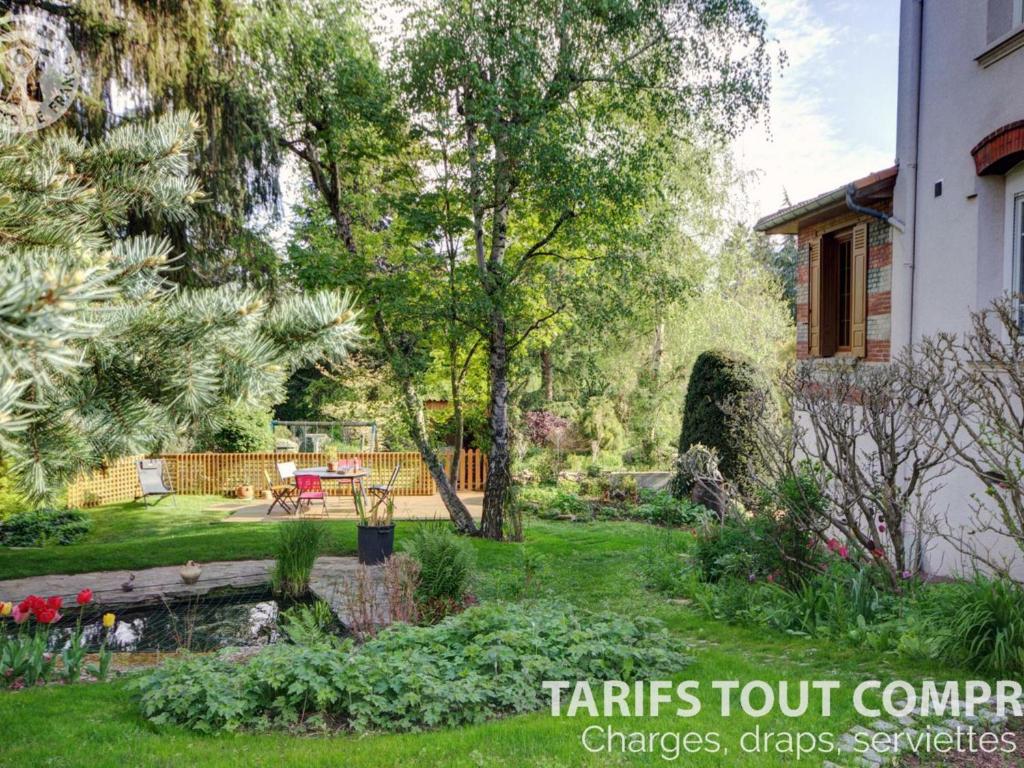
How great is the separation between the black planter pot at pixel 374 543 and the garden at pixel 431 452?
1.4 inches

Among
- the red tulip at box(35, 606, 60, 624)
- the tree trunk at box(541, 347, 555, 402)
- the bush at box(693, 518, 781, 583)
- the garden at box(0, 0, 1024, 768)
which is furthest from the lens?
the tree trunk at box(541, 347, 555, 402)

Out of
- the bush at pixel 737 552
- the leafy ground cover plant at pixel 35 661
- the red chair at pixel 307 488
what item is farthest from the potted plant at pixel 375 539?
the red chair at pixel 307 488

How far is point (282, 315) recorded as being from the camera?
4.70 feet

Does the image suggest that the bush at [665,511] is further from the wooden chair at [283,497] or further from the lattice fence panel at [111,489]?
the lattice fence panel at [111,489]

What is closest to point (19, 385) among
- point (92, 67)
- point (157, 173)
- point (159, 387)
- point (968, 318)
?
point (159, 387)

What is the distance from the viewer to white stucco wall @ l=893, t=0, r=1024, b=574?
7109 millimetres

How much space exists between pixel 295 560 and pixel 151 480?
9405 millimetres

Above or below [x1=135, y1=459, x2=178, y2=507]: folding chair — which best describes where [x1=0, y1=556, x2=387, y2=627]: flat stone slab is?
below

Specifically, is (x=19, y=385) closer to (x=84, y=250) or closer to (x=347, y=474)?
(x=84, y=250)

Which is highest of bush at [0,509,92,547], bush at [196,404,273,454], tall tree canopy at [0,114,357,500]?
tall tree canopy at [0,114,357,500]

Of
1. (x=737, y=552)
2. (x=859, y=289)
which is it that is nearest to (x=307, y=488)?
(x=737, y=552)

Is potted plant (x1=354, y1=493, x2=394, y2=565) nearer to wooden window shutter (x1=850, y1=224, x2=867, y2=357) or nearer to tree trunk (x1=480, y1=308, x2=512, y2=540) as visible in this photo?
tree trunk (x1=480, y1=308, x2=512, y2=540)

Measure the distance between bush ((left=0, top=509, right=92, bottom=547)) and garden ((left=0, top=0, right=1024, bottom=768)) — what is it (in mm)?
56

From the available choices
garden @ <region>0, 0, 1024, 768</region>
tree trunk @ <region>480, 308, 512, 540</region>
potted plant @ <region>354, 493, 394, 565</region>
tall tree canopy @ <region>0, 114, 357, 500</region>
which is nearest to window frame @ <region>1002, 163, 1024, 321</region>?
garden @ <region>0, 0, 1024, 768</region>
